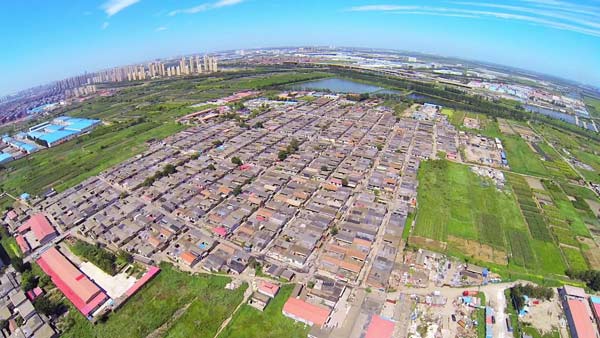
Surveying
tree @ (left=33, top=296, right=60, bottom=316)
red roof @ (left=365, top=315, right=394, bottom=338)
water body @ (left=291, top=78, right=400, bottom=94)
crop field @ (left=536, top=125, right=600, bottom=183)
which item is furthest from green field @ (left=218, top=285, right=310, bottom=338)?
water body @ (left=291, top=78, right=400, bottom=94)

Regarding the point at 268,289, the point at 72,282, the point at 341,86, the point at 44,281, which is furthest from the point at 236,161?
the point at 341,86

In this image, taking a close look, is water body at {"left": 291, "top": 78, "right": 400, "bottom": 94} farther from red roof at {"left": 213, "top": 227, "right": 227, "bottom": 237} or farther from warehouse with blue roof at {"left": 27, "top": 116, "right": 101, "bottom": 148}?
red roof at {"left": 213, "top": 227, "right": 227, "bottom": 237}

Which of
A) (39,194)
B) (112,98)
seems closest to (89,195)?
(39,194)

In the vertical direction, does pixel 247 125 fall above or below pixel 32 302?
above

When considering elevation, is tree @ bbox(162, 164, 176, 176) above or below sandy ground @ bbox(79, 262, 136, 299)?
above

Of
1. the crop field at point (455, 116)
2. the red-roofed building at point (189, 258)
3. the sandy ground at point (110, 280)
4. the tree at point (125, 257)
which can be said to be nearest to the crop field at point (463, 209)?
the red-roofed building at point (189, 258)

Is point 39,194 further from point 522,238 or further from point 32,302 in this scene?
point 522,238

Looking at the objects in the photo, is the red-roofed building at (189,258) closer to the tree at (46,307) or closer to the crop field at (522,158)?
the tree at (46,307)
